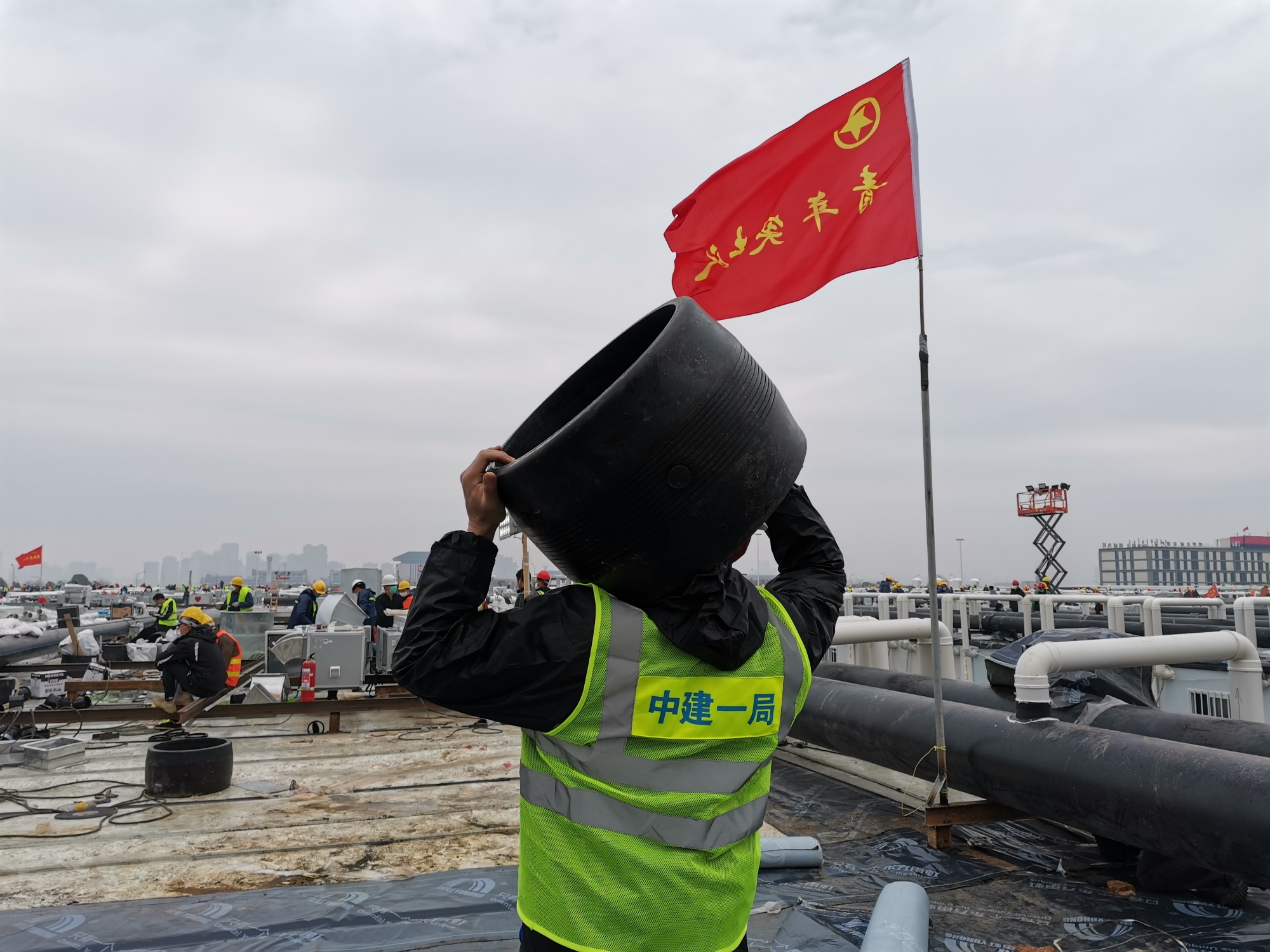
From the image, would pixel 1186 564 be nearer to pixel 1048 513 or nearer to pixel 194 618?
pixel 1048 513

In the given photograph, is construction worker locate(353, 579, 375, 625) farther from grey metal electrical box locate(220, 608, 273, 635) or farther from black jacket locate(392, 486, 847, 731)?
black jacket locate(392, 486, 847, 731)

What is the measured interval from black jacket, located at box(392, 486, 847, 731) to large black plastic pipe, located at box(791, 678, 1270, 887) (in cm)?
285

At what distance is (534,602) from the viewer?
1.83 m

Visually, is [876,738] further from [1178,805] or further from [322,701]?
[322,701]

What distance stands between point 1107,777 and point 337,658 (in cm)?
941

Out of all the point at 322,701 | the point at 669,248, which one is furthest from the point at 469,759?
the point at 669,248

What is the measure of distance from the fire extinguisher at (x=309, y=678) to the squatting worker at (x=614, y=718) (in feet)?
31.8

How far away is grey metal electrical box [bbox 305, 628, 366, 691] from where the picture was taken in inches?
428

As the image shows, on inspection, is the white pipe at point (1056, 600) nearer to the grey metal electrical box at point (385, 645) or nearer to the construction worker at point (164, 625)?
the grey metal electrical box at point (385, 645)

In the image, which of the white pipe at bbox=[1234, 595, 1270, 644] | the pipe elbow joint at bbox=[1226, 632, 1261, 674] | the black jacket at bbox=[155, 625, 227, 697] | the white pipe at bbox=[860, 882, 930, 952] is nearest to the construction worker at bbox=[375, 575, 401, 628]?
the black jacket at bbox=[155, 625, 227, 697]

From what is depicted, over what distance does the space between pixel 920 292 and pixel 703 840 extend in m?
4.06

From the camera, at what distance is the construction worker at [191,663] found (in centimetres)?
917

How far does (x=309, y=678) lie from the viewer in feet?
35.2

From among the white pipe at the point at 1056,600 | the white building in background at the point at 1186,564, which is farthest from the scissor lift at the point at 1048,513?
the white pipe at the point at 1056,600
